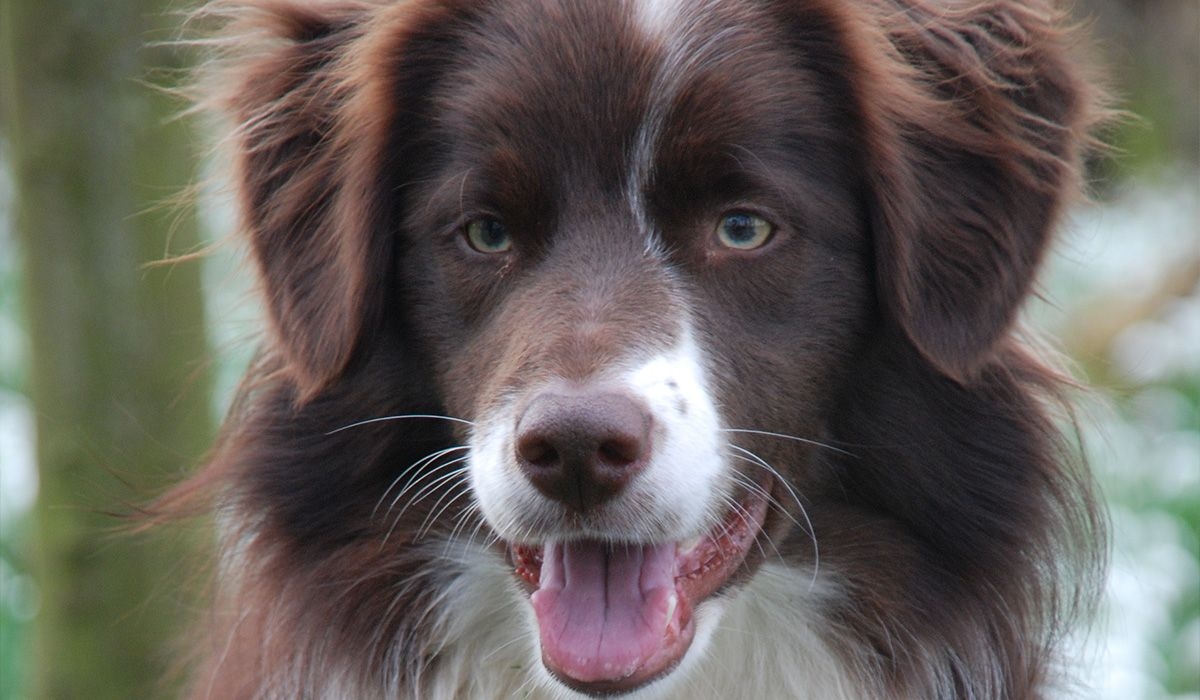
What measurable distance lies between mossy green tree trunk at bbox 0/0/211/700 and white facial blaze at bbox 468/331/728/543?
1.92 m

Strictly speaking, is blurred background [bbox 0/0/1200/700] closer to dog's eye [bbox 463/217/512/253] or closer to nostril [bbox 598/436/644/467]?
dog's eye [bbox 463/217/512/253]

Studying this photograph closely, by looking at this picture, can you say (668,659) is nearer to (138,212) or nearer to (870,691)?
(870,691)

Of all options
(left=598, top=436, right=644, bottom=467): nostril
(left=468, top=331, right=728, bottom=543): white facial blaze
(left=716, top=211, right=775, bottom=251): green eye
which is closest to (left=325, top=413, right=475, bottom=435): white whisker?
(left=468, top=331, right=728, bottom=543): white facial blaze

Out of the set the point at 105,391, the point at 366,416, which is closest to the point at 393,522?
the point at 366,416

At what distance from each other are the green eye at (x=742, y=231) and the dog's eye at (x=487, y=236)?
484 millimetres

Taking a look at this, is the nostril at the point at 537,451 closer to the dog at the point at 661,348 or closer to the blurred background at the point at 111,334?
the dog at the point at 661,348

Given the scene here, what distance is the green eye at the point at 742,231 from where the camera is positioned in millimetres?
3398

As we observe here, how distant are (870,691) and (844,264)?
1.03 m

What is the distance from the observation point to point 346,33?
3859 mm

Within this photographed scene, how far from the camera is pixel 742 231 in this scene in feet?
11.2

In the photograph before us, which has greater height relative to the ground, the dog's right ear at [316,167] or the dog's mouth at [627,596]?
the dog's right ear at [316,167]

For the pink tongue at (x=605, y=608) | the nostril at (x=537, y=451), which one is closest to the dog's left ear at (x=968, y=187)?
the pink tongue at (x=605, y=608)

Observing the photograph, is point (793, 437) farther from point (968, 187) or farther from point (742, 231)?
point (968, 187)

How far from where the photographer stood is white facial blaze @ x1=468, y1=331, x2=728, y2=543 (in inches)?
121
